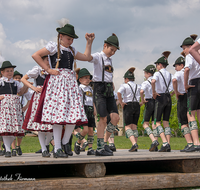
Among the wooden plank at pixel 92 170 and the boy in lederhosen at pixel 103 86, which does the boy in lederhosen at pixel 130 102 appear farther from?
the wooden plank at pixel 92 170

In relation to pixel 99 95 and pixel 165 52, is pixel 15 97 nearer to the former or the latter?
pixel 99 95

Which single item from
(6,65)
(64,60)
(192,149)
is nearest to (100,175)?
(64,60)

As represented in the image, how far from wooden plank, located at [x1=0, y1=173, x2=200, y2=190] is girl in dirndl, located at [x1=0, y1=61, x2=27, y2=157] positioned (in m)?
3.11

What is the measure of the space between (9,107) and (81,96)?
2.78 m

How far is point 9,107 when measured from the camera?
7.44 metres

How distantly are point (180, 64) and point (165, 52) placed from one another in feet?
1.99

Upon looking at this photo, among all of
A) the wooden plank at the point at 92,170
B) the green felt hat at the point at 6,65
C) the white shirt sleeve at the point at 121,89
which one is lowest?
the wooden plank at the point at 92,170

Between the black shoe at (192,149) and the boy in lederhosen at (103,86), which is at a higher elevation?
the boy in lederhosen at (103,86)

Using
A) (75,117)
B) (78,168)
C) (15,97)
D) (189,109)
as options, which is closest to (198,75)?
(189,109)

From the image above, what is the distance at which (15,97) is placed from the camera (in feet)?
25.0

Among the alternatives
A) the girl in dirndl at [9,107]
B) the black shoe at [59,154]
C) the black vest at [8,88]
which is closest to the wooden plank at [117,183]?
the black shoe at [59,154]

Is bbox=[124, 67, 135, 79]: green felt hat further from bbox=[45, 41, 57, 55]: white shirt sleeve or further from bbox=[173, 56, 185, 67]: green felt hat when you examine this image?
bbox=[45, 41, 57, 55]: white shirt sleeve

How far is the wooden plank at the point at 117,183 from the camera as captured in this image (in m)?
4.24

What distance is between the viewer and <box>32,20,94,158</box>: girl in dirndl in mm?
5184
